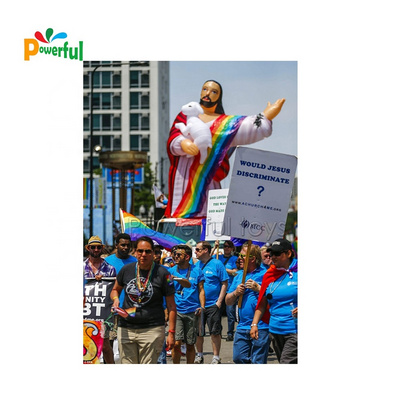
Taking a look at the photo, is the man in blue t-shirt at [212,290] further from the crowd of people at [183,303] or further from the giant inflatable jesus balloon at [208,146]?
the giant inflatable jesus balloon at [208,146]

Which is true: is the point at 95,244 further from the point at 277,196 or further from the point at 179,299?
the point at 277,196

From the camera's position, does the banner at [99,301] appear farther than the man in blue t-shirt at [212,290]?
No

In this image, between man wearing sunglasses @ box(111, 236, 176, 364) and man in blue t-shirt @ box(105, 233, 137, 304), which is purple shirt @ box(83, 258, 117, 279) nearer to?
man in blue t-shirt @ box(105, 233, 137, 304)

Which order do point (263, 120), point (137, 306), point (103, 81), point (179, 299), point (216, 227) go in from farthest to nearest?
point (103, 81) → point (263, 120) → point (216, 227) → point (179, 299) → point (137, 306)

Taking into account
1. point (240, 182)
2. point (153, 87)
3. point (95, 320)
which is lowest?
point (95, 320)

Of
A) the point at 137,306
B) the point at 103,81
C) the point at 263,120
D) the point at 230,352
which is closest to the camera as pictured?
the point at 137,306

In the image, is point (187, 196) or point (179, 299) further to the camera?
point (187, 196)

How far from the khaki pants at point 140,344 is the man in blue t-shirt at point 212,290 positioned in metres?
3.06

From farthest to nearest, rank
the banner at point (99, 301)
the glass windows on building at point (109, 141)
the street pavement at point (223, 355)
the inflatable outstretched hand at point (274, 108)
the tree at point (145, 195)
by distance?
the glass windows on building at point (109, 141) < the tree at point (145, 195) < the inflatable outstretched hand at point (274, 108) < the street pavement at point (223, 355) < the banner at point (99, 301)

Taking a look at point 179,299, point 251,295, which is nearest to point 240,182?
point 251,295

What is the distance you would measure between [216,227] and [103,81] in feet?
249

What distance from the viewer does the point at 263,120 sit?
95.2 feet

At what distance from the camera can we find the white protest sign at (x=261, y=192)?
376 inches

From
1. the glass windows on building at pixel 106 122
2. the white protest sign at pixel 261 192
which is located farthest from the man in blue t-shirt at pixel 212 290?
the glass windows on building at pixel 106 122
